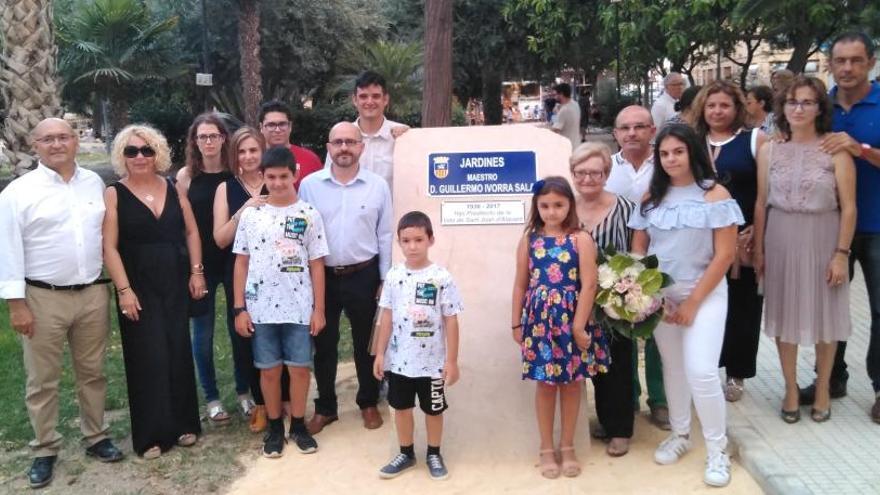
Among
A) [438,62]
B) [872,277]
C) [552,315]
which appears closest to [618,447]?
[552,315]

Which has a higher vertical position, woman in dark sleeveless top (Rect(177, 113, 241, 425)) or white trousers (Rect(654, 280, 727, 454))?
woman in dark sleeveless top (Rect(177, 113, 241, 425))

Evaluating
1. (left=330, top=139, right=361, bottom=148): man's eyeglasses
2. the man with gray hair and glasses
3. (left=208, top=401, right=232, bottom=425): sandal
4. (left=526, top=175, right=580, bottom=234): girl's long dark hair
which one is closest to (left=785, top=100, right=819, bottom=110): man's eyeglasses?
(left=526, top=175, right=580, bottom=234): girl's long dark hair

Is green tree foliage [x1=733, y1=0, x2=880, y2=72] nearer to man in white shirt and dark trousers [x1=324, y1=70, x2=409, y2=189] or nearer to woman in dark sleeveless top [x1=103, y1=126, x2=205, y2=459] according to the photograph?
man in white shirt and dark trousers [x1=324, y1=70, x2=409, y2=189]

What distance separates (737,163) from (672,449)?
1.64 meters

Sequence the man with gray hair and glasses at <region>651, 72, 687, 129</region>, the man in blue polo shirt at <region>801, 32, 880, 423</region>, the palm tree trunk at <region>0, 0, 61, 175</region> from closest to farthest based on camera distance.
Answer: the man in blue polo shirt at <region>801, 32, 880, 423</region> → the palm tree trunk at <region>0, 0, 61, 175</region> → the man with gray hair and glasses at <region>651, 72, 687, 129</region>

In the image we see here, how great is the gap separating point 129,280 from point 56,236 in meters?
0.47

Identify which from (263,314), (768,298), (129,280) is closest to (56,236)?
(129,280)

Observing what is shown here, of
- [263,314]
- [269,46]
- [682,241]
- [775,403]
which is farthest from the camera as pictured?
[269,46]

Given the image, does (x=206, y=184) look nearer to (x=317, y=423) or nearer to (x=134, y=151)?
(x=134, y=151)

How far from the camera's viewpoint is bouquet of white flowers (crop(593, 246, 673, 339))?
390 centimetres

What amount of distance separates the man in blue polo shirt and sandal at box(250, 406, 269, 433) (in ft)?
11.8

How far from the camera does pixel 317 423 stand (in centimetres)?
498

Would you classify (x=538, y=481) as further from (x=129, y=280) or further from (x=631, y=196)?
(x=129, y=280)

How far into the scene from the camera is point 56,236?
4.22 m
